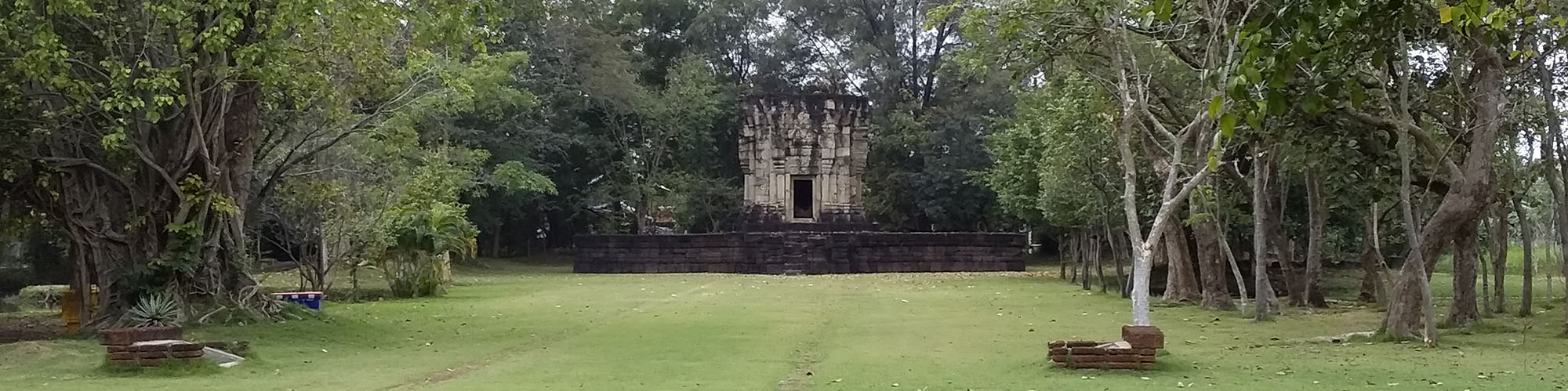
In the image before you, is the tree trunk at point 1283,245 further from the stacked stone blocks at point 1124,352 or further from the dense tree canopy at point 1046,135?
the stacked stone blocks at point 1124,352

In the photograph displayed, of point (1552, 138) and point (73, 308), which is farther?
point (73, 308)

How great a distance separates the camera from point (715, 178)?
44688 millimetres

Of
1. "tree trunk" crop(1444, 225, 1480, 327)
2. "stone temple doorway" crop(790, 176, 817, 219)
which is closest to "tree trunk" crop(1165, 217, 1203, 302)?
"tree trunk" crop(1444, 225, 1480, 327)

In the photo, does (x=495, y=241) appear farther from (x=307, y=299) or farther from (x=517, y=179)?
(x=307, y=299)

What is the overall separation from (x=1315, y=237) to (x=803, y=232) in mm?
21413

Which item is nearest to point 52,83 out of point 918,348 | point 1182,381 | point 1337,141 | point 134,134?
point 134,134

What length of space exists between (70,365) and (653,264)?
24.7 meters

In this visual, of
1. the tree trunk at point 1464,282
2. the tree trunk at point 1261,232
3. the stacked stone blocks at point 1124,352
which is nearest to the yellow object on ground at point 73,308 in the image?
the stacked stone blocks at point 1124,352

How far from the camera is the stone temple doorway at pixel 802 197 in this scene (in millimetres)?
39562

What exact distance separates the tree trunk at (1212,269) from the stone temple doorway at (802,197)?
20681 mm

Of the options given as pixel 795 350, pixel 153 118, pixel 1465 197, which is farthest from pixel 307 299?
pixel 1465 197

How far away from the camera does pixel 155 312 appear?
1315 cm

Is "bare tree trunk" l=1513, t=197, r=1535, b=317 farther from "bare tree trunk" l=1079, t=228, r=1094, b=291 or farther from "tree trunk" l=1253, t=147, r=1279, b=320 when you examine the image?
"bare tree trunk" l=1079, t=228, r=1094, b=291

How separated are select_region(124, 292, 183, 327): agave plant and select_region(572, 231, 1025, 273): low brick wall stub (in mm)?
21481
